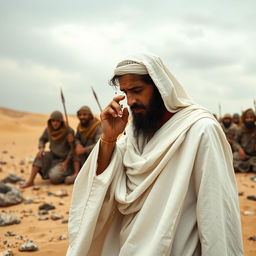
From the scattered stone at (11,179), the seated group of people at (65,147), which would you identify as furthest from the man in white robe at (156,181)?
the scattered stone at (11,179)

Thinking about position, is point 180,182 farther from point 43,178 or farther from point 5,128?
point 5,128

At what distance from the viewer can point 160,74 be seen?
2.34 metres

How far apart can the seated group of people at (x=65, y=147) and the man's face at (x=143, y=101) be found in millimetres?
5468

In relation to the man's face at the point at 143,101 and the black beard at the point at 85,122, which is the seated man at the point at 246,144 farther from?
the man's face at the point at 143,101

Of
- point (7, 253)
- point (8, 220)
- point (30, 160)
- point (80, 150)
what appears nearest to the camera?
point (7, 253)

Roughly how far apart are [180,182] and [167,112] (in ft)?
2.03

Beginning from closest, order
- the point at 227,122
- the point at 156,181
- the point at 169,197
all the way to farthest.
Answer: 1. the point at 169,197
2. the point at 156,181
3. the point at 227,122

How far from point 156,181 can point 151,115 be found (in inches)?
19.1

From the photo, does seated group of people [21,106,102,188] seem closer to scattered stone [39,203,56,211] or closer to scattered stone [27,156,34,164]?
scattered stone [39,203,56,211]

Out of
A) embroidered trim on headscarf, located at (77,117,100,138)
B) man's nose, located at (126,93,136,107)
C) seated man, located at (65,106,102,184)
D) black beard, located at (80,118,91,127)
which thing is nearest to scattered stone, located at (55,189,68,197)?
seated man, located at (65,106,102,184)

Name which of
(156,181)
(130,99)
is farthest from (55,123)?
(156,181)

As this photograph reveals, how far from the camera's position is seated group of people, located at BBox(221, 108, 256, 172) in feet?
29.1

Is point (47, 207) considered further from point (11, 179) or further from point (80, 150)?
point (11, 179)

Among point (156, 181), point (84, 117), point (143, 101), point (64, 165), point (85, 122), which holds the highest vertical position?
point (143, 101)
